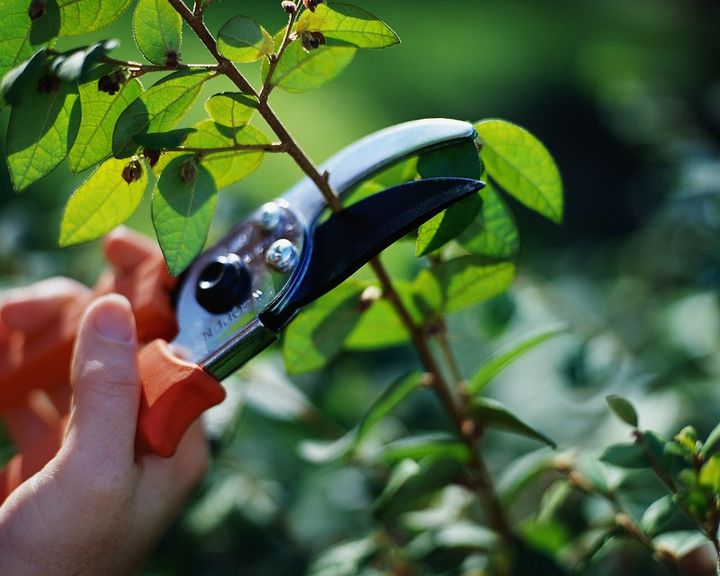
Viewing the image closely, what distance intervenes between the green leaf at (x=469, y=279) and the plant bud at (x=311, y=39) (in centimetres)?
26

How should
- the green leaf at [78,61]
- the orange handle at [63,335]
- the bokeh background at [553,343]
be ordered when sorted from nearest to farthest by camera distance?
the green leaf at [78,61]
the orange handle at [63,335]
the bokeh background at [553,343]

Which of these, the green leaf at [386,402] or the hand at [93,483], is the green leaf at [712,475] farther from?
the hand at [93,483]

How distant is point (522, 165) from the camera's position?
2.61 ft

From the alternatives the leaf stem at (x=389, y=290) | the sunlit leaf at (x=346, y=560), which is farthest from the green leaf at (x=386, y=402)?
the sunlit leaf at (x=346, y=560)

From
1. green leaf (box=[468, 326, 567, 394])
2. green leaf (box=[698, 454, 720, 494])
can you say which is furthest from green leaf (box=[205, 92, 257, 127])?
green leaf (box=[698, 454, 720, 494])

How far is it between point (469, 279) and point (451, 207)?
0.49 feet

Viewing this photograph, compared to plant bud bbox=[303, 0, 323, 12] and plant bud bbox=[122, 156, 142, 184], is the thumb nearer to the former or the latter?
plant bud bbox=[122, 156, 142, 184]

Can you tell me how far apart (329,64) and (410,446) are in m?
0.39

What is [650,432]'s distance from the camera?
0.77 m

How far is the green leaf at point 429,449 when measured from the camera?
0.88 metres

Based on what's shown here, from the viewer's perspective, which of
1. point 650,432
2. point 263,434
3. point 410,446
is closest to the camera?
point 650,432

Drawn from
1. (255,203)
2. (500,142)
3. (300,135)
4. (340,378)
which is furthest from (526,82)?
(500,142)

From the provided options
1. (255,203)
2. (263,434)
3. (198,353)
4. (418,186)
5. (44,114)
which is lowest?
(263,434)

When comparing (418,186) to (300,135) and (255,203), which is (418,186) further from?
(300,135)
